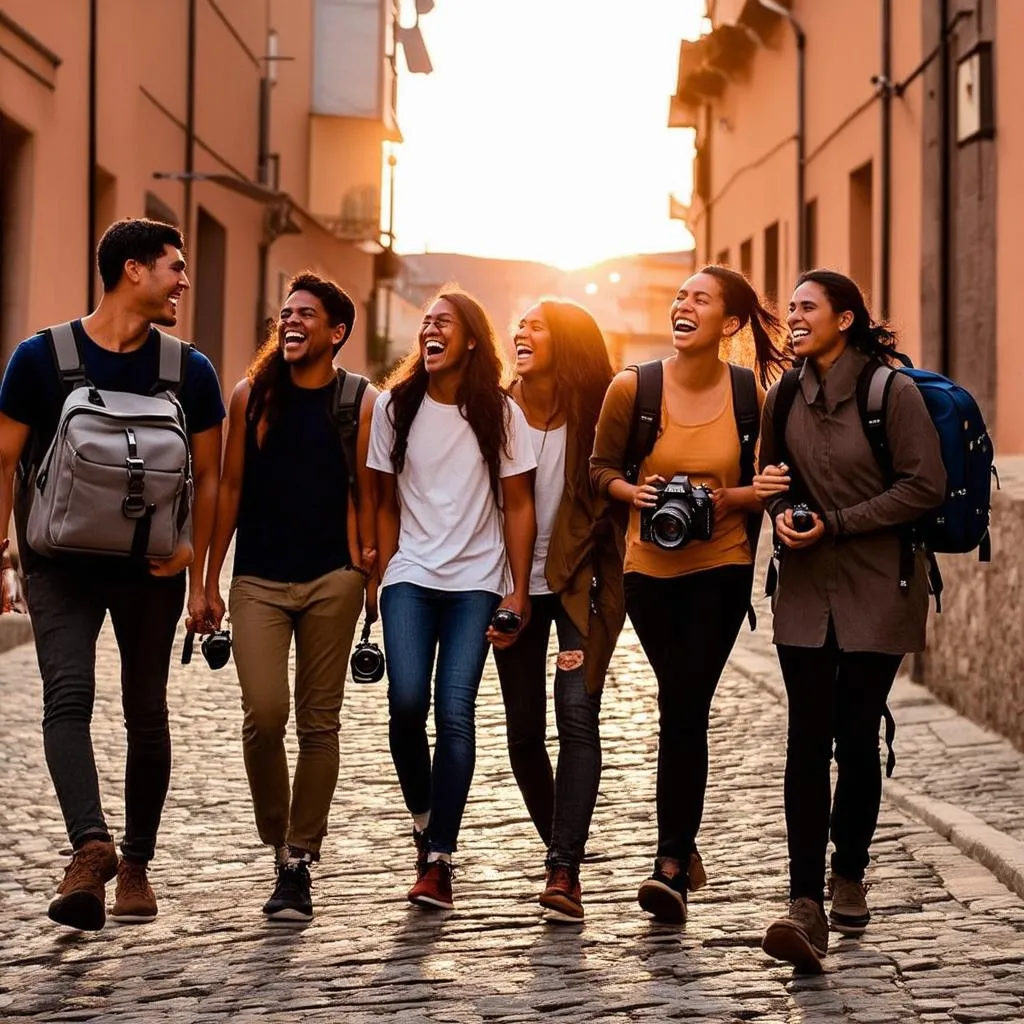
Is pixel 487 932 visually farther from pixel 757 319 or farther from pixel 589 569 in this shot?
pixel 757 319

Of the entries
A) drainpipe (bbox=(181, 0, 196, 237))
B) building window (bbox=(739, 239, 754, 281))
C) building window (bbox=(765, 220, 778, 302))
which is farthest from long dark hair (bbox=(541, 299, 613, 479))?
building window (bbox=(739, 239, 754, 281))

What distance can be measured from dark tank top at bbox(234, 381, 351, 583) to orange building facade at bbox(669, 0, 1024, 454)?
12.5 ft

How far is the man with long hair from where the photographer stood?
6.15 metres

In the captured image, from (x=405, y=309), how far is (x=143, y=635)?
4927cm

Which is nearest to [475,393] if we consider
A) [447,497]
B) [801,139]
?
[447,497]

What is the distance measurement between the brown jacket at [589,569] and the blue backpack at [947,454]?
0.92 meters

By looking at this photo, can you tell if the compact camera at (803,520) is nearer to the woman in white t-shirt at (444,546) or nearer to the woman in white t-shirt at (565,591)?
the woman in white t-shirt at (565,591)

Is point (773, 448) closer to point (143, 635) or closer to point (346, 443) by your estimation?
point (346, 443)

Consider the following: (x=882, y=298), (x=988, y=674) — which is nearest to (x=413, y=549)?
(x=988, y=674)

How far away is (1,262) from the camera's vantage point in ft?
48.9

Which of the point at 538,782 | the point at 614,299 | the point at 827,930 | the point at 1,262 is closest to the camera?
the point at 827,930

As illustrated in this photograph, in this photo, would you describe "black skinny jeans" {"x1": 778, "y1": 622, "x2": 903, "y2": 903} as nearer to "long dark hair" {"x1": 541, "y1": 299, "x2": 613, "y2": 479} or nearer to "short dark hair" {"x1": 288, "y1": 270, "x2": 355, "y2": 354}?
"long dark hair" {"x1": 541, "y1": 299, "x2": 613, "y2": 479}

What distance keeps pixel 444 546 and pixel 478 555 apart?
4.1 inches

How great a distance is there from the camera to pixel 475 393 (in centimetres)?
628
